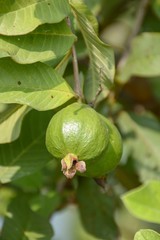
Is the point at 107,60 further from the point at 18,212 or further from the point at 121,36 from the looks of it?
the point at 121,36

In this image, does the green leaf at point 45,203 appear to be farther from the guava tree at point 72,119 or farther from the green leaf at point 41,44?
the green leaf at point 41,44

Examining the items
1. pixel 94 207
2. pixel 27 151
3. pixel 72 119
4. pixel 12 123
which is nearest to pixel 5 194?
pixel 94 207

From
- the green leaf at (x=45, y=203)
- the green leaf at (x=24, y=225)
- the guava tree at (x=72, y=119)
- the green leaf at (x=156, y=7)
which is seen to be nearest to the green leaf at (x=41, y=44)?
the guava tree at (x=72, y=119)

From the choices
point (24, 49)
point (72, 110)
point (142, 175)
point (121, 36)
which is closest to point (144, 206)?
point (72, 110)

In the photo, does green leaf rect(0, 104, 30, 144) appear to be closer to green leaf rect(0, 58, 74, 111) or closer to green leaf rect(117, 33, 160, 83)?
green leaf rect(0, 58, 74, 111)

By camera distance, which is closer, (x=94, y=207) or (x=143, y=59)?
(x=143, y=59)

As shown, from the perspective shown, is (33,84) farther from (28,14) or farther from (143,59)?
(143,59)

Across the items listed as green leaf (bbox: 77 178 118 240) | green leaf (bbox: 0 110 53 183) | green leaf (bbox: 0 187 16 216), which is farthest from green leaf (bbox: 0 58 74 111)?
green leaf (bbox: 0 187 16 216)
